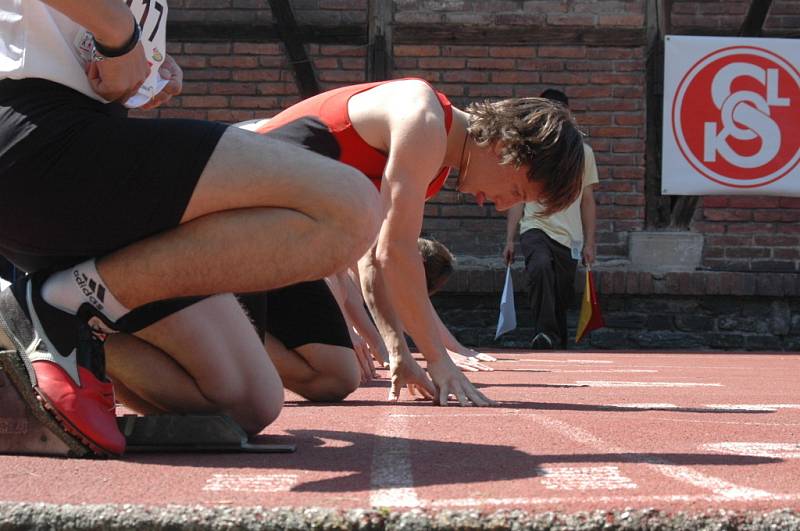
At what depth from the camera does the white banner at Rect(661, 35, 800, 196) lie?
8.45 m

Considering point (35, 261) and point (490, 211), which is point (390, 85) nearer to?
point (35, 261)

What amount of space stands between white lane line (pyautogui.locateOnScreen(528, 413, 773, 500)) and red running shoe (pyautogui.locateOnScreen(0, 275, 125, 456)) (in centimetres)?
100

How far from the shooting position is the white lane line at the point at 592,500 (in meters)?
1.78

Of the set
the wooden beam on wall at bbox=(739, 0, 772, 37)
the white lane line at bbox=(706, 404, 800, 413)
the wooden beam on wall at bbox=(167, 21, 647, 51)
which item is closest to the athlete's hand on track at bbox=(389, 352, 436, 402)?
the white lane line at bbox=(706, 404, 800, 413)

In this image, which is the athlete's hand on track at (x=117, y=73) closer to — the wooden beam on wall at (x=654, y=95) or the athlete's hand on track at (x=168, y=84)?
the athlete's hand on track at (x=168, y=84)

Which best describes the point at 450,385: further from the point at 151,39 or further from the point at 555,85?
the point at 555,85

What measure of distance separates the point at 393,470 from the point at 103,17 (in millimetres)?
1014

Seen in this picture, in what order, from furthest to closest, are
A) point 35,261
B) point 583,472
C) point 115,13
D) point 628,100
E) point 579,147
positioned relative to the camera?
point 628,100 < point 579,147 < point 35,261 < point 115,13 < point 583,472

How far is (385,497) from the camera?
1.86m

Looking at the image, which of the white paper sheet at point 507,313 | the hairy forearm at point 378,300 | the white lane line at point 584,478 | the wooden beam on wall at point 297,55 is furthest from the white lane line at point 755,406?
the wooden beam on wall at point 297,55

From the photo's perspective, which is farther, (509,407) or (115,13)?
(509,407)

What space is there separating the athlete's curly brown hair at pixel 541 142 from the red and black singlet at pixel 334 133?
163 millimetres

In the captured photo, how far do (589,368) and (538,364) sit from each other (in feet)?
1.31

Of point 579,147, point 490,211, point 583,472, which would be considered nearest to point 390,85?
point 579,147
